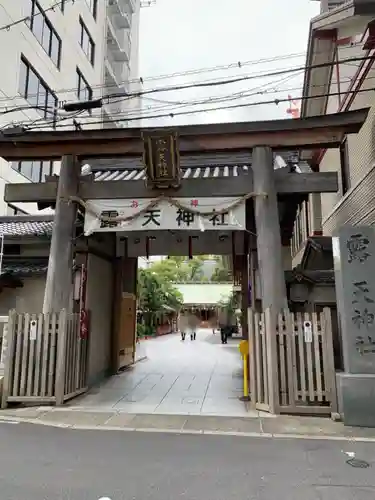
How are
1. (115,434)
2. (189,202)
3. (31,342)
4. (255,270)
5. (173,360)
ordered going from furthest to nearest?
(173,360) < (255,270) < (189,202) < (31,342) < (115,434)

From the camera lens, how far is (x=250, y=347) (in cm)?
830

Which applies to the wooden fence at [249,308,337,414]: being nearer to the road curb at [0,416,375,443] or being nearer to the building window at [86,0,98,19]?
the road curb at [0,416,375,443]

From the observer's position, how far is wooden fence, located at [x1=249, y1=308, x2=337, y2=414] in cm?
767

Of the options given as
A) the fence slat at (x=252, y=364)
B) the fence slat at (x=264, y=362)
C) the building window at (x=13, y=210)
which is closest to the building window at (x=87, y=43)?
the building window at (x=13, y=210)

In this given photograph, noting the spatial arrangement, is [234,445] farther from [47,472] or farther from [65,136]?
[65,136]

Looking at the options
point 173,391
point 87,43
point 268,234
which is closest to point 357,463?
point 268,234

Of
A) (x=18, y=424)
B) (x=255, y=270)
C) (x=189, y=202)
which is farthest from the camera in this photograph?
(x=255, y=270)

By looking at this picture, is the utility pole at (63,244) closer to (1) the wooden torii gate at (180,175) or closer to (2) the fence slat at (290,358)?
(1) the wooden torii gate at (180,175)

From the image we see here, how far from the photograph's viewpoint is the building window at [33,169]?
66.4ft

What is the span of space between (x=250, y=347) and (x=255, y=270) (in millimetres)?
3794

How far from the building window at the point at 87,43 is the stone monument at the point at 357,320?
2721cm

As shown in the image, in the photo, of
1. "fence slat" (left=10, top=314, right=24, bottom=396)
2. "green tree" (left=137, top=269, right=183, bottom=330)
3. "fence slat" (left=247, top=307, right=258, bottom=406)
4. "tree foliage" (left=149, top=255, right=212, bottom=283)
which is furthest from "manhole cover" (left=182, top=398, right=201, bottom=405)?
"tree foliage" (left=149, top=255, right=212, bottom=283)

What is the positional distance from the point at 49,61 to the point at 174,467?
2408 centimetres

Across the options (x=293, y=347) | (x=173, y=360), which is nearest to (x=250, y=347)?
(x=293, y=347)
